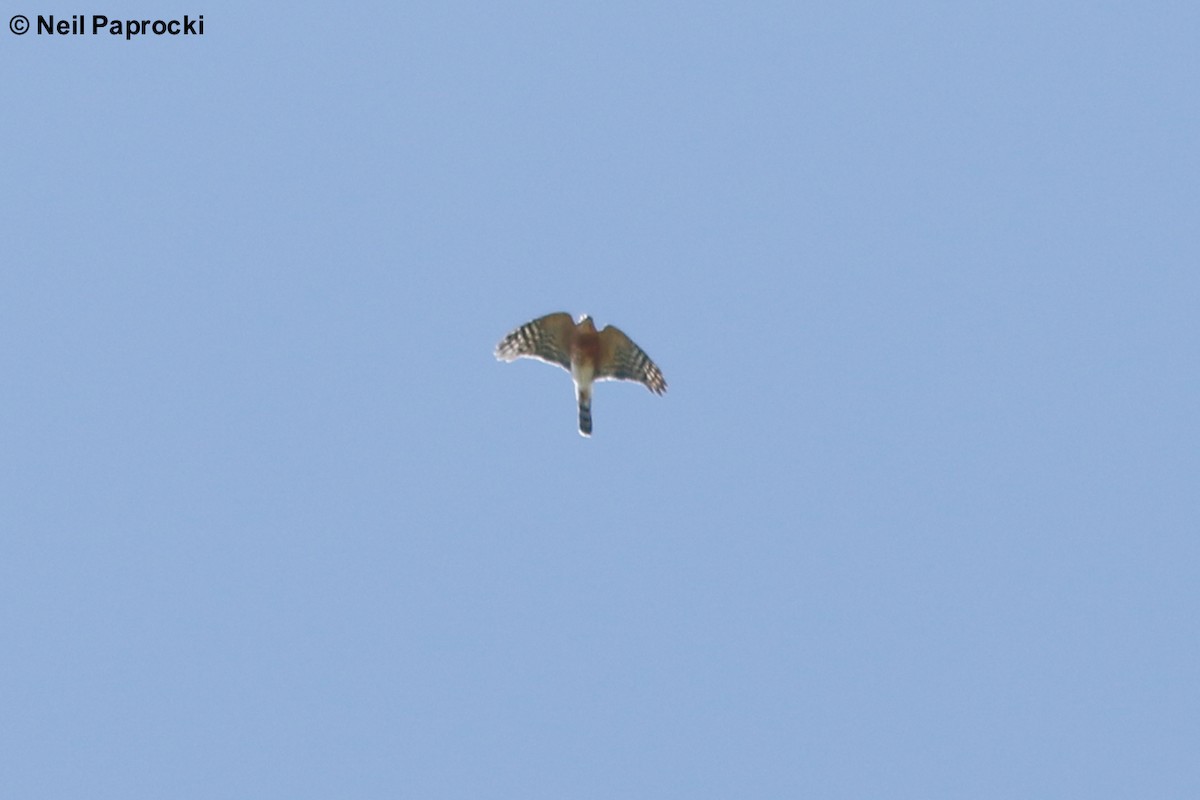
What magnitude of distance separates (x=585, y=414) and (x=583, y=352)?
75cm

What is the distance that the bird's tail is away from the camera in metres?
20.6

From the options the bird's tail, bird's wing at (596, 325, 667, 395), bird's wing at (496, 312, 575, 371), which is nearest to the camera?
bird's wing at (496, 312, 575, 371)

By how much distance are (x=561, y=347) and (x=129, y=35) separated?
9119mm

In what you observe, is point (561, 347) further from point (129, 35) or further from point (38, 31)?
point (38, 31)

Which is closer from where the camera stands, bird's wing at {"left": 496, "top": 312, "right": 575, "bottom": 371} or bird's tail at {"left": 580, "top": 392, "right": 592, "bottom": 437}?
bird's wing at {"left": 496, "top": 312, "right": 575, "bottom": 371}

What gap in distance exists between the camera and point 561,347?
68.1 ft

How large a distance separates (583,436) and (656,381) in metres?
1.34

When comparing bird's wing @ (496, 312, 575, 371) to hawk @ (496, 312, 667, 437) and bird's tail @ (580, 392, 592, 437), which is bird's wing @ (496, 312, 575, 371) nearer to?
hawk @ (496, 312, 667, 437)

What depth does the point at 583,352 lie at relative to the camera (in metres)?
20.8

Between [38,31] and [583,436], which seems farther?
[38,31]

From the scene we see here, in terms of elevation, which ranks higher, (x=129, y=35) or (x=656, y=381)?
(x=129, y=35)

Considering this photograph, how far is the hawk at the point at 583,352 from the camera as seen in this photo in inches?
808

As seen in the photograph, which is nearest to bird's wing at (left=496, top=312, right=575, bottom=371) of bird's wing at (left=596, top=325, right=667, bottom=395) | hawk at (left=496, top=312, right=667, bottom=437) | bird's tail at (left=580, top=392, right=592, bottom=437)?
hawk at (left=496, top=312, right=667, bottom=437)

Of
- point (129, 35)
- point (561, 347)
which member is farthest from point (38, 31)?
point (561, 347)
